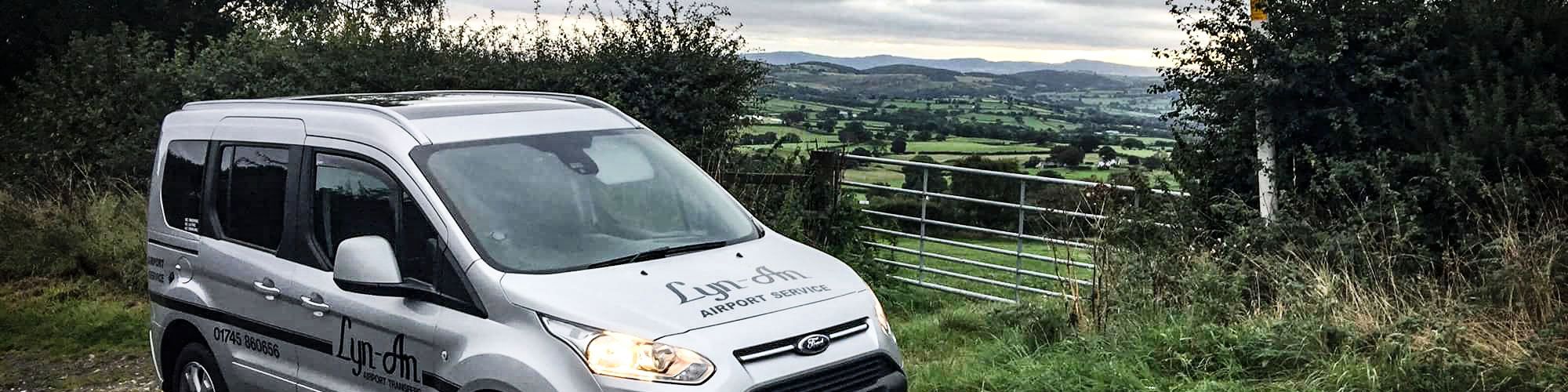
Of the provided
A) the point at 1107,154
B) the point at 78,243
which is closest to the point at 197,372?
the point at 78,243

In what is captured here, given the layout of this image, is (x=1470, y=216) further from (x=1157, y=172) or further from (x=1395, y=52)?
(x=1157, y=172)

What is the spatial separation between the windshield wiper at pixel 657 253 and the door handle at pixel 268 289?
1.58m

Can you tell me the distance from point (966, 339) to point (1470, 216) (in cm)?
305

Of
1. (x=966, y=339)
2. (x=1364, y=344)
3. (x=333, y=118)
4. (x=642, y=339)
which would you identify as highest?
(x=333, y=118)

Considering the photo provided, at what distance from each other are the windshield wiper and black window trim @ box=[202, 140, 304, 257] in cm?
152

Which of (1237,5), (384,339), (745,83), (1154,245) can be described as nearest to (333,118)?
Answer: (384,339)

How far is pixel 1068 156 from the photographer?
12180 mm

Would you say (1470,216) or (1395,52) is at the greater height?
(1395,52)

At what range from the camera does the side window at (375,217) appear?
15.5ft

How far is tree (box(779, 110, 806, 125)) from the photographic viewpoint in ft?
40.7

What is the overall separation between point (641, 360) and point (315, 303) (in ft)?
5.61

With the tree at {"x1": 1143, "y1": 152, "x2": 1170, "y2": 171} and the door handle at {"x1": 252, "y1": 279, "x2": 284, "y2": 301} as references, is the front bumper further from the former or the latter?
the tree at {"x1": 1143, "y1": 152, "x2": 1170, "y2": 171}

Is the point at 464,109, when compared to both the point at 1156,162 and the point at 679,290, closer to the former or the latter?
the point at 679,290

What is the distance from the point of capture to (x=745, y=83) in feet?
39.9
